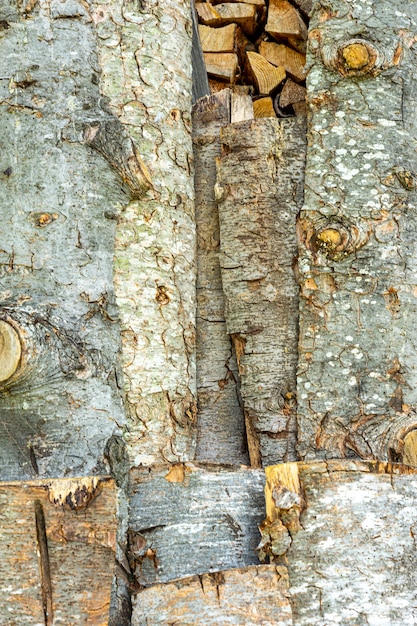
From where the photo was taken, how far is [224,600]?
1.72m

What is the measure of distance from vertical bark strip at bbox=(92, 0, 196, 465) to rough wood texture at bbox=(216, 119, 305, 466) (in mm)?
105

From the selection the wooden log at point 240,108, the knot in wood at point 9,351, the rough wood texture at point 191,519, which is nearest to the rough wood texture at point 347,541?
the rough wood texture at point 191,519

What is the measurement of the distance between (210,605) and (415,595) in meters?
0.42

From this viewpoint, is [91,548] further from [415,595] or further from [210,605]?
[415,595]

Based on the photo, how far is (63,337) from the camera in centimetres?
196

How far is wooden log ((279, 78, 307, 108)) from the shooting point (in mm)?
2854

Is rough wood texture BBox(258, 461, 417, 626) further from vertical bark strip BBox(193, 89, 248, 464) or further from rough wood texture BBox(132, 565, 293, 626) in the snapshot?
vertical bark strip BBox(193, 89, 248, 464)

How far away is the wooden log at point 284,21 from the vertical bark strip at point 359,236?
54 cm

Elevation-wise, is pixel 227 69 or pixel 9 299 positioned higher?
pixel 227 69

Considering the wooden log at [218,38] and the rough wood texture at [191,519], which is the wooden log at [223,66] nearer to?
the wooden log at [218,38]

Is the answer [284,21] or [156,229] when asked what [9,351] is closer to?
[156,229]

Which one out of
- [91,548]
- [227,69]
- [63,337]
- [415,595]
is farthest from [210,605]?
[227,69]

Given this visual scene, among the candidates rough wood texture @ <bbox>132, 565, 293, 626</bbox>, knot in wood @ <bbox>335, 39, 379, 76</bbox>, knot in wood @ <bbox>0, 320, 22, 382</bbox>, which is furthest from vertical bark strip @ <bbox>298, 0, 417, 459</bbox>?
knot in wood @ <bbox>0, 320, 22, 382</bbox>

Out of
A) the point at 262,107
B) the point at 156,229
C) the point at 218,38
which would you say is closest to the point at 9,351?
the point at 156,229
